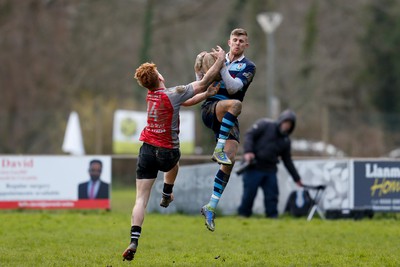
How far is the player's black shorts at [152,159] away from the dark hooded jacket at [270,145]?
281 inches

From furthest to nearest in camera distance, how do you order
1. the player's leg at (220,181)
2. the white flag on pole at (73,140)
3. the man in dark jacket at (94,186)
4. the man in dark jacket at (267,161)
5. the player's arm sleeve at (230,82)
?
the white flag on pole at (73,140)
the man in dark jacket at (94,186)
the man in dark jacket at (267,161)
the player's leg at (220,181)
the player's arm sleeve at (230,82)

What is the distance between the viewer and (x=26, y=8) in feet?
139

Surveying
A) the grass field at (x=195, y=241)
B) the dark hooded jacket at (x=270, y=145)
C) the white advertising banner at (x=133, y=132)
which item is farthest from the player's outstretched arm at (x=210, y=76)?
the white advertising banner at (x=133, y=132)

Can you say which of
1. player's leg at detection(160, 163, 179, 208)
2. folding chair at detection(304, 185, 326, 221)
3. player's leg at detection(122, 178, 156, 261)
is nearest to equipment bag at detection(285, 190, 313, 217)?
folding chair at detection(304, 185, 326, 221)

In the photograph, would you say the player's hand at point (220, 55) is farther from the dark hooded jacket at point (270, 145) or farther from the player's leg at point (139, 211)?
the dark hooded jacket at point (270, 145)

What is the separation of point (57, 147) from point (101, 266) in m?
23.5

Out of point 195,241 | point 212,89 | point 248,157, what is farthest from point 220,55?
point 248,157

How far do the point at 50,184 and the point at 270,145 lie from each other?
500 cm

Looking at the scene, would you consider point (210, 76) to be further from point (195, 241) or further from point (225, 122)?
point (195, 241)

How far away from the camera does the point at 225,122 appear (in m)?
11.4

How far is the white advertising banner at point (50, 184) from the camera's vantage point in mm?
19328

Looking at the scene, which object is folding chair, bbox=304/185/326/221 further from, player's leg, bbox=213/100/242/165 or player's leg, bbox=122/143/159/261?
player's leg, bbox=122/143/159/261

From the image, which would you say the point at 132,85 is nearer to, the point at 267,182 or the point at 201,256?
the point at 267,182

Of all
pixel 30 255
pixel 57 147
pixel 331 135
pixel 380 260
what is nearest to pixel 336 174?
pixel 380 260
